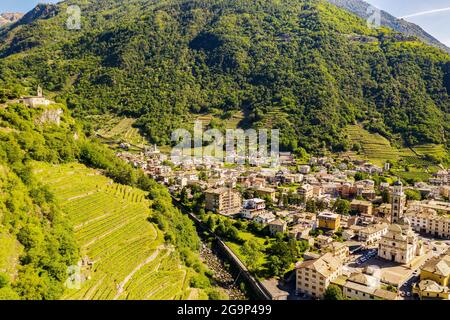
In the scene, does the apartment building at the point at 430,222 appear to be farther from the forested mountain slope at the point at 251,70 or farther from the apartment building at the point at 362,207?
the forested mountain slope at the point at 251,70

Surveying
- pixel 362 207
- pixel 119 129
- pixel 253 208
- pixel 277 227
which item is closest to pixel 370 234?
pixel 277 227

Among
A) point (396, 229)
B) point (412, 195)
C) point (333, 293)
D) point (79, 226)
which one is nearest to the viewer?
point (333, 293)

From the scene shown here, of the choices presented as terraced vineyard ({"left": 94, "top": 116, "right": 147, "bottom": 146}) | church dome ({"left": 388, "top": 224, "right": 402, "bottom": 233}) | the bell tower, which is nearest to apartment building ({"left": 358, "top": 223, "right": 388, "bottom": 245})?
the bell tower

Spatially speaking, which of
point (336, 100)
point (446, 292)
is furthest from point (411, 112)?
point (446, 292)

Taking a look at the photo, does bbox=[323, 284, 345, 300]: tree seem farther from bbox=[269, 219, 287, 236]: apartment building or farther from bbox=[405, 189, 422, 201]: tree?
bbox=[405, 189, 422, 201]: tree

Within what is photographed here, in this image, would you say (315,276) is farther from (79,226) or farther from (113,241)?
(79,226)
